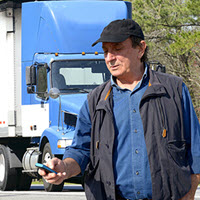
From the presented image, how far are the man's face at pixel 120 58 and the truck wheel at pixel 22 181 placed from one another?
479 inches

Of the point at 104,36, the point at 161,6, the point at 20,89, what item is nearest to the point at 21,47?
the point at 20,89

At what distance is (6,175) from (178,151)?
40.4 ft

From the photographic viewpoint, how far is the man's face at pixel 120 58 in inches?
162

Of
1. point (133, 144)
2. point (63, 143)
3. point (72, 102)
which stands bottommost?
point (63, 143)

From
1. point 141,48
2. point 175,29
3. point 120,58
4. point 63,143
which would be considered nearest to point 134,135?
point 120,58

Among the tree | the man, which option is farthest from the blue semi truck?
the tree

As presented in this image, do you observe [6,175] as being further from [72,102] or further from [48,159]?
[72,102]

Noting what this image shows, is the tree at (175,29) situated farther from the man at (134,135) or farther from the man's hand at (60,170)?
the man's hand at (60,170)

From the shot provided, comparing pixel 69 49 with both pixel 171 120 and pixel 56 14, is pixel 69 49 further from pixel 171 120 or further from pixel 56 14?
pixel 171 120

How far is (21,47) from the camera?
49.9 ft

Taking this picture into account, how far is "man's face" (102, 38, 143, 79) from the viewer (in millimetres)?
4125

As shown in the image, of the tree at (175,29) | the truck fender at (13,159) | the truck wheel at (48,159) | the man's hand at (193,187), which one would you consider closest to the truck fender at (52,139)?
the truck wheel at (48,159)

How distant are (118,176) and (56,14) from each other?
10.4 m

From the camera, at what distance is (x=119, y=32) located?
13.4ft
